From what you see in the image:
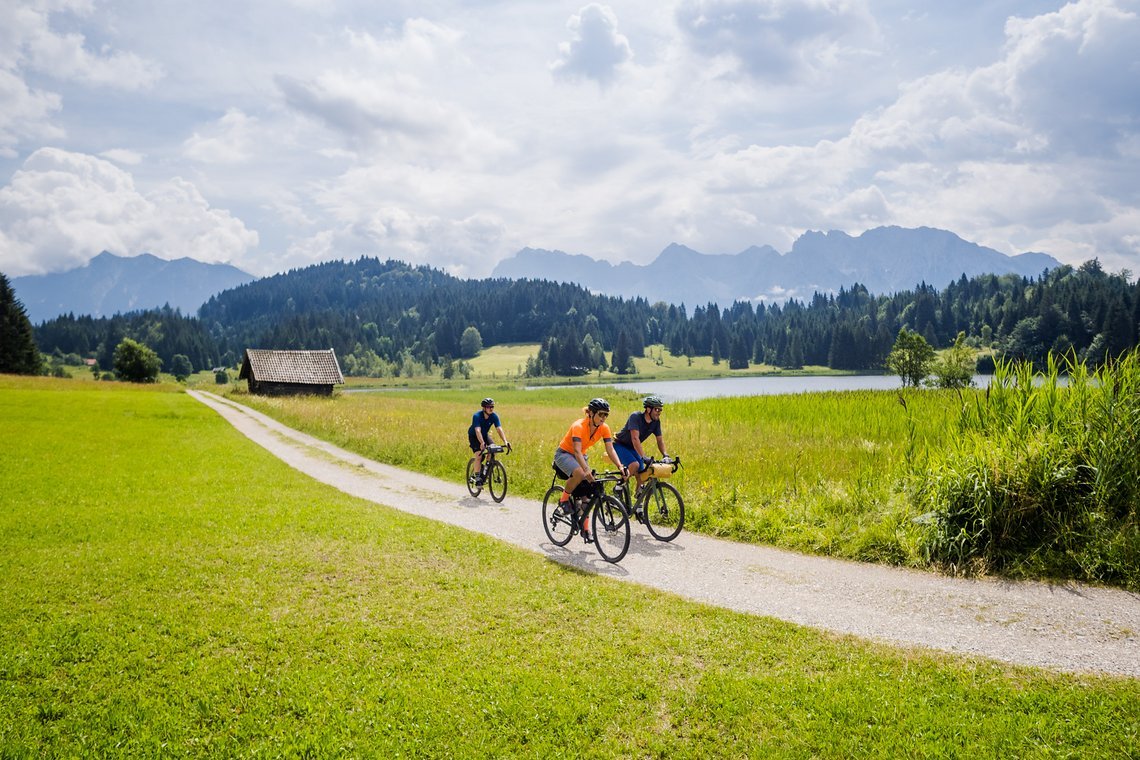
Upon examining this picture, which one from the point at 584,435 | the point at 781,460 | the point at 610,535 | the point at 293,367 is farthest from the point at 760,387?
the point at 584,435

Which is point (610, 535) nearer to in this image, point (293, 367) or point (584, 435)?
point (584, 435)

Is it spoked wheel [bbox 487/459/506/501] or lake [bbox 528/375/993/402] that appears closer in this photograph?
spoked wheel [bbox 487/459/506/501]

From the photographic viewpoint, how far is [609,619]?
8195 millimetres

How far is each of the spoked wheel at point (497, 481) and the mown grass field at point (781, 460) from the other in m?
0.98

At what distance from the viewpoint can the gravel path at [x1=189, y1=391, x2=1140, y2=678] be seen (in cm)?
746

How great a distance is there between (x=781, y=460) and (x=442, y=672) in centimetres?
1317


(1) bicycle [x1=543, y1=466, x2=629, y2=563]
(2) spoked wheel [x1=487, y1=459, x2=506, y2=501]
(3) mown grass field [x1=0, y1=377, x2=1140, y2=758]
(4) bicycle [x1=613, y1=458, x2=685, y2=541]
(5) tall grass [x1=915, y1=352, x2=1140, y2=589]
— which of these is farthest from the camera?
(2) spoked wheel [x1=487, y1=459, x2=506, y2=501]

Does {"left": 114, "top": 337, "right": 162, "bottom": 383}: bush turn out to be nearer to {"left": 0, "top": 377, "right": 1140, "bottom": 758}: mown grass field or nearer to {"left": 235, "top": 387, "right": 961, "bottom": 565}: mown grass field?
{"left": 235, "top": 387, "right": 961, "bottom": 565}: mown grass field

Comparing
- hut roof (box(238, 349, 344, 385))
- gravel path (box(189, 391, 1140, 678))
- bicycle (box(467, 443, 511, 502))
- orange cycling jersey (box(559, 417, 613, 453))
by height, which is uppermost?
hut roof (box(238, 349, 344, 385))

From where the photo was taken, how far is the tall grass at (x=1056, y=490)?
993cm

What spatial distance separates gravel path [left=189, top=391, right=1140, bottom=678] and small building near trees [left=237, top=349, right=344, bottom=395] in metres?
64.3

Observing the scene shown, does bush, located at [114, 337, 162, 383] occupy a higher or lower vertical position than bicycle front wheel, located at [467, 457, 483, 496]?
higher

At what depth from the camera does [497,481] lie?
17266 millimetres

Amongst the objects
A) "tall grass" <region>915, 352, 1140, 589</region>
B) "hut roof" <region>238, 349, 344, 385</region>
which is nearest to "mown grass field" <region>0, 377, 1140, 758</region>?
"tall grass" <region>915, 352, 1140, 589</region>
